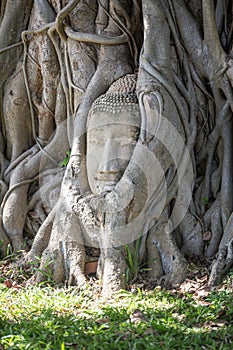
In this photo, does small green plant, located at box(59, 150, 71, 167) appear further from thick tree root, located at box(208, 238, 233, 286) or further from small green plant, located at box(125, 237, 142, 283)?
thick tree root, located at box(208, 238, 233, 286)

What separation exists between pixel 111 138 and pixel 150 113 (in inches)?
14.4

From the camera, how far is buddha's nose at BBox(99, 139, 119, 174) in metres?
3.77

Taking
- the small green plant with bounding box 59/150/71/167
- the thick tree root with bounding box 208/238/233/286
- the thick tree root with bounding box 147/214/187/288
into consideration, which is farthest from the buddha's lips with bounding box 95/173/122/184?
the thick tree root with bounding box 208/238/233/286

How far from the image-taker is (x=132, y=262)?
358 cm

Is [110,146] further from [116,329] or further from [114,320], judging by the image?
[116,329]

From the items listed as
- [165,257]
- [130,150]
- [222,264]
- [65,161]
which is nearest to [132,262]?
[165,257]

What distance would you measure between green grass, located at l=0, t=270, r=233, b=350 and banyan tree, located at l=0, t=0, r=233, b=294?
0.22 m

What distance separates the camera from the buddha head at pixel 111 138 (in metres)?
3.79

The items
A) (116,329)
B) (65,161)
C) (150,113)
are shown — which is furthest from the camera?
(65,161)

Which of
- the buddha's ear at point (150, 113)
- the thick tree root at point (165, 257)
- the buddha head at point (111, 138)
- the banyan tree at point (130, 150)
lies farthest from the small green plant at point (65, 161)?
the thick tree root at point (165, 257)

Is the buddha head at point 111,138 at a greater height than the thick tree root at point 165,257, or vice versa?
the buddha head at point 111,138

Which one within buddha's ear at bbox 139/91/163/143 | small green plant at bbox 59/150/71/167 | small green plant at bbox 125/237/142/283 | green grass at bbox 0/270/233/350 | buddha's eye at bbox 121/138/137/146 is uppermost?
buddha's ear at bbox 139/91/163/143

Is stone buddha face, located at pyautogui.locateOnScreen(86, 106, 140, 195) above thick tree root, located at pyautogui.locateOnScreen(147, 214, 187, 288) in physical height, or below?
above

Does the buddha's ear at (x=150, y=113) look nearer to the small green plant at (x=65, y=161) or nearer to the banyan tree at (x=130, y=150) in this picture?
the banyan tree at (x=130, y=150)
